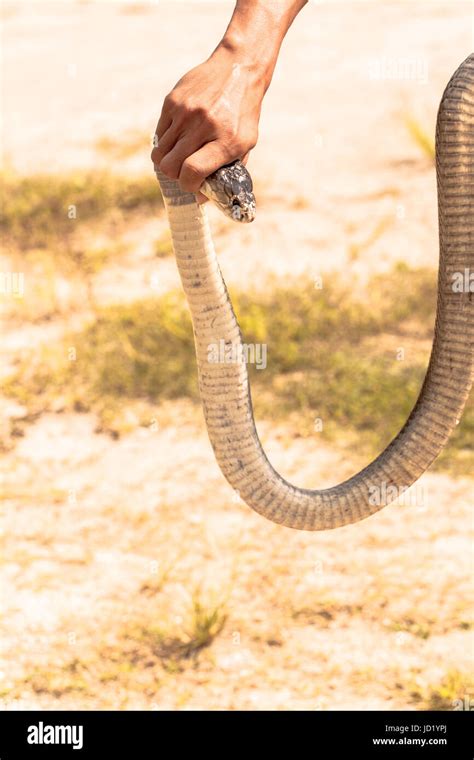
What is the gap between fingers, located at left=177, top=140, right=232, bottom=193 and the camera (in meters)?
1.94

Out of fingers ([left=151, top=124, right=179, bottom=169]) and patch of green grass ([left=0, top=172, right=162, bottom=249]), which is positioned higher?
patch of green grass ([left=0, top=172, right=162, bottom=249])

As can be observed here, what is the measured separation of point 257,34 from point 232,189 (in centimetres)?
32

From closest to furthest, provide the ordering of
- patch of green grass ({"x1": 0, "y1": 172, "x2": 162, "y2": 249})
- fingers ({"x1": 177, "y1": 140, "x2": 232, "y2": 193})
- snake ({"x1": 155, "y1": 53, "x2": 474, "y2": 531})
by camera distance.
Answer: fingers ({"x1": 177, "y1": 140, "x2": 232, "y2": 193})
snake ({"x1": 155, "y1": 53, "x2": 474, "y2": 531})
patch of green grass ({"x1": 0, "y1": 172, "x2": 162, "y2": 249})

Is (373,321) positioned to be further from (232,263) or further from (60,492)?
(60,492)

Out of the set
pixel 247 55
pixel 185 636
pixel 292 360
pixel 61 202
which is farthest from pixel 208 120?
pixel 61 202

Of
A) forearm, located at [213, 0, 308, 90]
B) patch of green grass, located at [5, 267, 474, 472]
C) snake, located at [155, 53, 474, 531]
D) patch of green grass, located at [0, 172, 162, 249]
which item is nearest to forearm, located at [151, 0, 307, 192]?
forearm, located at [213, 0, 308, 90]

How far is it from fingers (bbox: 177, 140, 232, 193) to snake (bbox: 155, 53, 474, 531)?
15cm

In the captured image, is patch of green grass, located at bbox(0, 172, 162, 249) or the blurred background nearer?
the blurred background

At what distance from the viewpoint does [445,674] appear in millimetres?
3414

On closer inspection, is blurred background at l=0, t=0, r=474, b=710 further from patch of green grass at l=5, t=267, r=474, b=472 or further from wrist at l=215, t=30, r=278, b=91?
wrist at l=215, t=30, r=278, b=91

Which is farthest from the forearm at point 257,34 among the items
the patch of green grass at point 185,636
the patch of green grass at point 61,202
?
the patch of green grass at point 61,202
